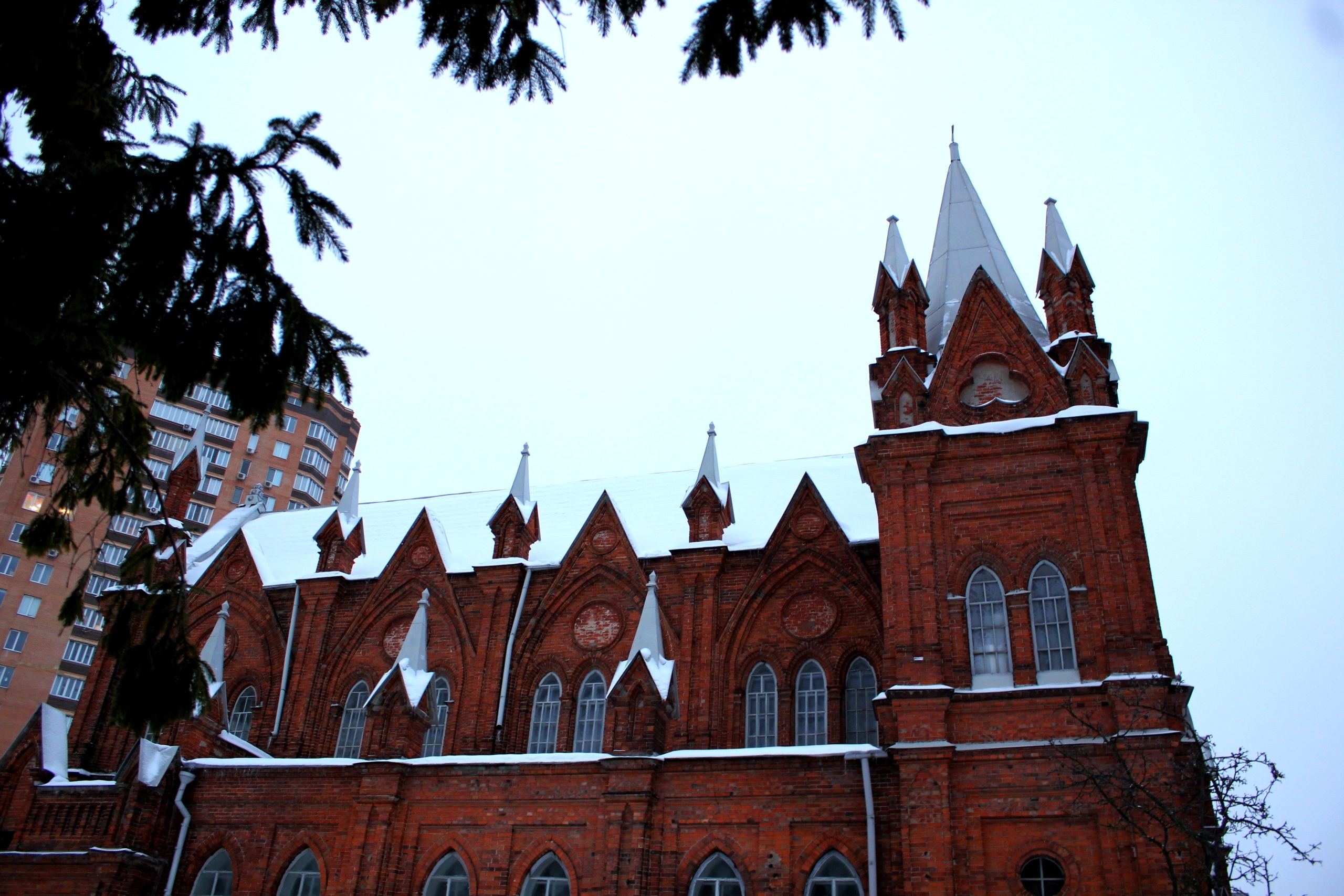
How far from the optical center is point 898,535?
21672mm

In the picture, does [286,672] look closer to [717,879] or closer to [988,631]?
[717,879]

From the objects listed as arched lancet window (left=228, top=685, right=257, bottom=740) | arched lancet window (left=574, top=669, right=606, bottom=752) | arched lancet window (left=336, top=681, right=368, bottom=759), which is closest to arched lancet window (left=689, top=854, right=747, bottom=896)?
arched lancet window (left=574, top=669, right=606, bottom=752)

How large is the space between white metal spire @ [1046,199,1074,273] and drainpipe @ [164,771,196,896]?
23118 mm

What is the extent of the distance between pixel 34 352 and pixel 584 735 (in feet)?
64.8

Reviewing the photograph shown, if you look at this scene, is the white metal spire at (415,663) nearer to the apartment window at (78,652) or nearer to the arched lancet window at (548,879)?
the arched lancet window at (548,879)

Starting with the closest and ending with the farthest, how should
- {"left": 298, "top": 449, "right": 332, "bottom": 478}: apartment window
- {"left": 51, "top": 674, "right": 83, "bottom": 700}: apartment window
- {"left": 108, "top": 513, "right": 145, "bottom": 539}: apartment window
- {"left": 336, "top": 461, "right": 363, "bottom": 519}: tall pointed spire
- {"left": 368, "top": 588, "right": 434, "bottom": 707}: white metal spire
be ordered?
{"left": 368, "top": 588, "right": 434, "bottom": 707}: white metal spire → {"left": 336, "top": 461, "right": 363, "bottom": 519}: tall pointed spire → {"left": 51, "top": 674, "right": 83, "bottom": 700}: apartment window → {"left": 108, "top": 513, "right": 145, "bottom": 539}: apartment window → {"left": 298, "top": 449, "right": 332, "bottom": 478}: apartment window

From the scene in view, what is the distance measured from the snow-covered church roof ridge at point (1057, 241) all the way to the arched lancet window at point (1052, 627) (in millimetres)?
7205

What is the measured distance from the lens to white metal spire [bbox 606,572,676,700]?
22547 millimetres

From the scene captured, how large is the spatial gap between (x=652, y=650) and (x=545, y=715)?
16.3 ft

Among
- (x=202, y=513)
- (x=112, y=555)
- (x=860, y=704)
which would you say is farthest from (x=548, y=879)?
(x=202, y=513)

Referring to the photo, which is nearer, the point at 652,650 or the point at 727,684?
the point at 652,650

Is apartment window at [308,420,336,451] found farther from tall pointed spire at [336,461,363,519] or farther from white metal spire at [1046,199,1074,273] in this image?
white metal spire at [1046,199,1074,273]

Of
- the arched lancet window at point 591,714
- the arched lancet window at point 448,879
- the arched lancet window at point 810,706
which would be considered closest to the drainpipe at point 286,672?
the arched lancet window at point 448,879

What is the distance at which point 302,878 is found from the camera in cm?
2339
